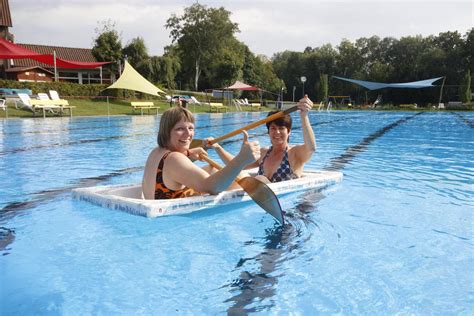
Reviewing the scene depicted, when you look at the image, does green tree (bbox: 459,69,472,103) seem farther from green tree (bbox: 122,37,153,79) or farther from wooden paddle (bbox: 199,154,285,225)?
wooden paddle (bbox: 199,154,285,225)

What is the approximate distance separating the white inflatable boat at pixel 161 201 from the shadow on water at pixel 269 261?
33 centimetres

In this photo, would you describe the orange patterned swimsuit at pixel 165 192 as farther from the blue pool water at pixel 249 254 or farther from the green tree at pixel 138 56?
the green tree at pixel 138 56

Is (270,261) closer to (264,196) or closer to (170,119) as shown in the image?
(264,196)

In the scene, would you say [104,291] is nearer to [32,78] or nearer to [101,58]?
[101,58]

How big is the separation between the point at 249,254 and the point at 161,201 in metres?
0.84

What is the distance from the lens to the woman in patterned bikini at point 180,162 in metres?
3.23

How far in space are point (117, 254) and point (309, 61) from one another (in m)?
56.5

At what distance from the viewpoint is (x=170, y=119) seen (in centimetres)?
329

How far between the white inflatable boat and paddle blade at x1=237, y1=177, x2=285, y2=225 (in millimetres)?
158

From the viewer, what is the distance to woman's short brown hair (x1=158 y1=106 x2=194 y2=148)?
3260 mm

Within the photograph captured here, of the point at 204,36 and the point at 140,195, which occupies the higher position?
the point at 204,36

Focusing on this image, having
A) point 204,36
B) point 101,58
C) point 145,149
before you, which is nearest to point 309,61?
point 204,36

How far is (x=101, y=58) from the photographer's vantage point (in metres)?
33.5

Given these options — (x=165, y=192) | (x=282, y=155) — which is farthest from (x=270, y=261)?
(x=282, y=155)
